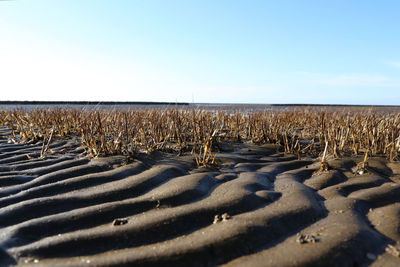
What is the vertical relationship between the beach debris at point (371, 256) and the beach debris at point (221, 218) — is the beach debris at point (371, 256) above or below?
below

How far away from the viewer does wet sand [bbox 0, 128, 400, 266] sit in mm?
1281

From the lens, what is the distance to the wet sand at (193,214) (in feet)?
4.20

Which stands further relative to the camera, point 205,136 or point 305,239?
point 205,136

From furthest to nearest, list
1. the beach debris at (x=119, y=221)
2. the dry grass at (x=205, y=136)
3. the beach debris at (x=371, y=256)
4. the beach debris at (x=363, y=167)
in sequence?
the dry grass at (x=205, y=136)
the beach debris at (x=363, y=167)
the beach debris at (x=119, y=221)
the beach debris at (x=371, y=256)

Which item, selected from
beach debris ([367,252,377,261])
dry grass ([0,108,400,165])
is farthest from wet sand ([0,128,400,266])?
dry grass ([0,108,400,165])

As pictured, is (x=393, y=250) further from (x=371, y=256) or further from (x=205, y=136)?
(x=205, y=136)

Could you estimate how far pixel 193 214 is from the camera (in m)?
1.61

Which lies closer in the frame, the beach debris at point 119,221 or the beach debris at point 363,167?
the beach debris at point 119,221

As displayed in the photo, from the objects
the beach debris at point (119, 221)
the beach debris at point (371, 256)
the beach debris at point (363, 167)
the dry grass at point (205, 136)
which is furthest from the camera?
the dry grass at point (205, 136)

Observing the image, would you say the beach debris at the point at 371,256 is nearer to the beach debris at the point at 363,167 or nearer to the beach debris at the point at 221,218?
the beach debris at the point at 221,218

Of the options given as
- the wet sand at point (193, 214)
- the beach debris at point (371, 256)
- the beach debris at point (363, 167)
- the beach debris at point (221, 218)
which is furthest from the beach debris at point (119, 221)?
the beach debris at point (363, 167)

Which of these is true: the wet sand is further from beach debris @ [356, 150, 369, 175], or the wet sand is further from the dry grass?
the dry grass

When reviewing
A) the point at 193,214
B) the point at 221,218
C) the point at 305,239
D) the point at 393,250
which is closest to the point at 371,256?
the point at 393,250

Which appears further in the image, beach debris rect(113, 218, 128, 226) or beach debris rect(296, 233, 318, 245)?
beach debris rect(113, 218, 128, 226)
